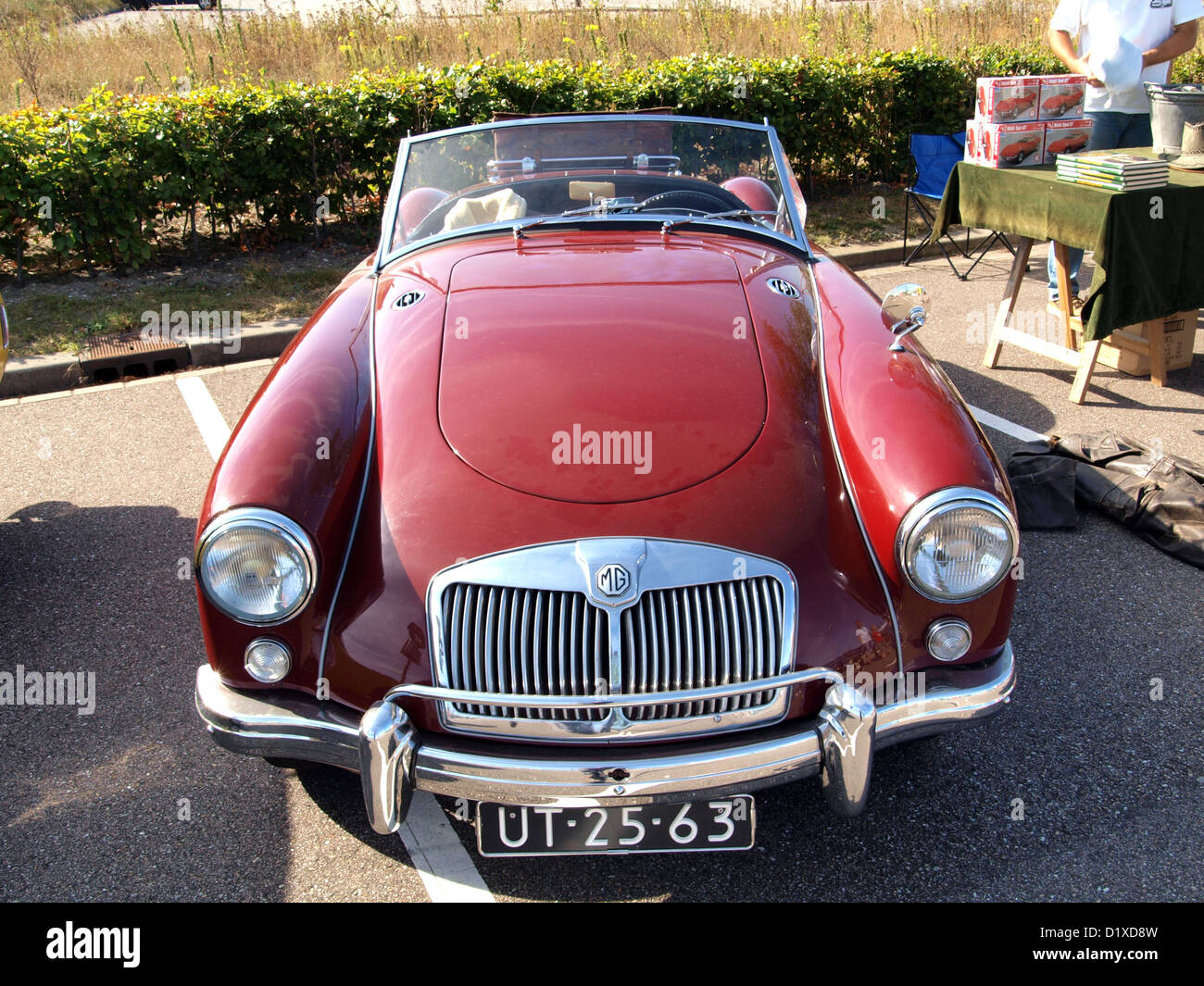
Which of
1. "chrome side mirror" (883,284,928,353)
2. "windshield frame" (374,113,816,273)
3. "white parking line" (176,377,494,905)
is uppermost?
"windshield frame" (374,113,816,273)

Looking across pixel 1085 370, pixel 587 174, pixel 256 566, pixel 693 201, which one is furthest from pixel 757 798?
pixel 1085 370

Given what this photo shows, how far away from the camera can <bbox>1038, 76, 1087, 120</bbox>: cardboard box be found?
18.3 ft

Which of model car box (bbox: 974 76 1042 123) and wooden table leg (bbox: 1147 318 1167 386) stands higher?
model car box (bbox: 974 76 1042 123)

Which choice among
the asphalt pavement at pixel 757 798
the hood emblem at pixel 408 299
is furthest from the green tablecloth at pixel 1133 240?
the hood emblem at pixel 408 299

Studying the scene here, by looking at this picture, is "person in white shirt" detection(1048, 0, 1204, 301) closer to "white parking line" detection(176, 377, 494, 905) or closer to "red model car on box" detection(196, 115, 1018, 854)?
"red model car on box" detection(196, 115, 1018, 854)

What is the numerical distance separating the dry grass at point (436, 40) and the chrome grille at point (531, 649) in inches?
366

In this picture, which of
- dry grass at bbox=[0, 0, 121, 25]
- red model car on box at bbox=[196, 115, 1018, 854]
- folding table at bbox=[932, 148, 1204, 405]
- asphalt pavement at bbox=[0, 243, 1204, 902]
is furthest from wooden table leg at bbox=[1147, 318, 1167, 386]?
dry grass at bbox=[0, 0, 121, 25]

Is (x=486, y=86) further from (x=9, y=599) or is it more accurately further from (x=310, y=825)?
(x=310, y=825)

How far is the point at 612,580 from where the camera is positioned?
2.18 meters

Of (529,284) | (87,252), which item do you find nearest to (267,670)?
(529,284)

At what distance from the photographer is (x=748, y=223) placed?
3.78m

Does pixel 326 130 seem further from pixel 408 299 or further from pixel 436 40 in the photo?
pixel 408 299

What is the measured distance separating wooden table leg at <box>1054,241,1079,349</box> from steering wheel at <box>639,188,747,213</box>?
2.45 meters

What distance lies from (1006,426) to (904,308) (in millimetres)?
2082
